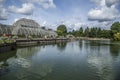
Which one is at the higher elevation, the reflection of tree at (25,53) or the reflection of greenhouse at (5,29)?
the reflection of greenhouse at (5,29)

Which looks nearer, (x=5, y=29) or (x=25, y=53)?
(x=25, y=53)

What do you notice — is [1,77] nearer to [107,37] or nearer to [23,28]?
[23,28]

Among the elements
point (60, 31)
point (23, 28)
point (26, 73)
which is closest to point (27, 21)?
point (23, 28)

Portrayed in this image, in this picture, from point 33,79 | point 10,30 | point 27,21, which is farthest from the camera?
point 27,21

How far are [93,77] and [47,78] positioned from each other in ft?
22.2

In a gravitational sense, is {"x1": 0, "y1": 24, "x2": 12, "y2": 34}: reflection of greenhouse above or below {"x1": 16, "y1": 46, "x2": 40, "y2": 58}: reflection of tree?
above

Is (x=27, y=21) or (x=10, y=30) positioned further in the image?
(x=27, y=21)

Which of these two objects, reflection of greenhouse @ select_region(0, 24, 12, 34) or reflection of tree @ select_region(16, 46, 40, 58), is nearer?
reflection of tree @ select_region(16, 46, 40, 58)

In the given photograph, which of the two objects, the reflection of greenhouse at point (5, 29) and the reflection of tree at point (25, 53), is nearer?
the reflection of tree at point (25, 53)

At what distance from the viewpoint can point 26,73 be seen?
24.1 metres

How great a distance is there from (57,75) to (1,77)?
8.08 meters

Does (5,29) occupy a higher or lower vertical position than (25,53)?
higher

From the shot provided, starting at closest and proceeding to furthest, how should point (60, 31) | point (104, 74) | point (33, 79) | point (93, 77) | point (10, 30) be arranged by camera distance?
point (33, 79), point (93, 77), point (104, 74), point (10, 30), point (60, 31)

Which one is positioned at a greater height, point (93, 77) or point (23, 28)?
point (23, 28)
